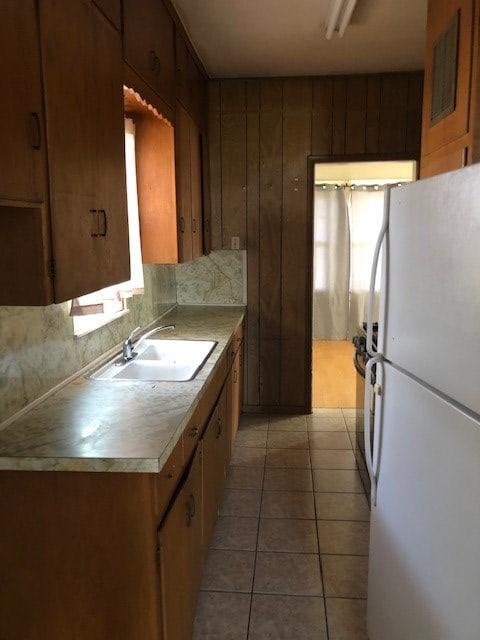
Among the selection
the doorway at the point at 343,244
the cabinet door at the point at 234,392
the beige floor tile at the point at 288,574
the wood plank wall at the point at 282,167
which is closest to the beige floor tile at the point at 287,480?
the cabinet door at the point at 234,392

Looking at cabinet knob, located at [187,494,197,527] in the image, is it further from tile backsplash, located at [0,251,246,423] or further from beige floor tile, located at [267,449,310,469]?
beige floor tile, located at [267,449,310,469]

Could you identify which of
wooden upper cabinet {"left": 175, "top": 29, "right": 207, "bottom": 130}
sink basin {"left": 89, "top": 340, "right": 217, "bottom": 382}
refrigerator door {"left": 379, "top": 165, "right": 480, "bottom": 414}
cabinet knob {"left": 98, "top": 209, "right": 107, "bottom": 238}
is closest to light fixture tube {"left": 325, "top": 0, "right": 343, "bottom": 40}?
wooden upper cabinet {"left": 175, "top": 29, "right": 207, "bottom": 130}

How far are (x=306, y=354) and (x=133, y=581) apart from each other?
3011 mm

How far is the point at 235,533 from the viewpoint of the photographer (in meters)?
2.69

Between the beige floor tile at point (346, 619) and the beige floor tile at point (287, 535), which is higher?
the beige floor tile at point (287, 535)

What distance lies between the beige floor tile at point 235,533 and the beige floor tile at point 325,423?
4.58 feet

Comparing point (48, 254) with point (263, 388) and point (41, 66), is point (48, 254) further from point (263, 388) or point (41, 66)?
point (263, 388)

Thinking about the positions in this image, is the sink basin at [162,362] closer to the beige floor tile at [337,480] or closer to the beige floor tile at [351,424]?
the beige floor tile at [337,480]

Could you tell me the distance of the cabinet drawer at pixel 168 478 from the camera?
148 centimetres

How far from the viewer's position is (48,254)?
1382 mm

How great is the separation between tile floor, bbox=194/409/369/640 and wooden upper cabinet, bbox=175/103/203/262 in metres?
1.45

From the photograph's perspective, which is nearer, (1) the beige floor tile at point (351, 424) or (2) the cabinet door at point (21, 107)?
(2) the cabinet door at point (21, 107)

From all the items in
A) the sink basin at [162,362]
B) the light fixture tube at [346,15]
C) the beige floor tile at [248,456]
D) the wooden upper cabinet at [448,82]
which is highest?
the light fixture tube at [346,15]

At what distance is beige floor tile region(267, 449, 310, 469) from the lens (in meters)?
3.45
